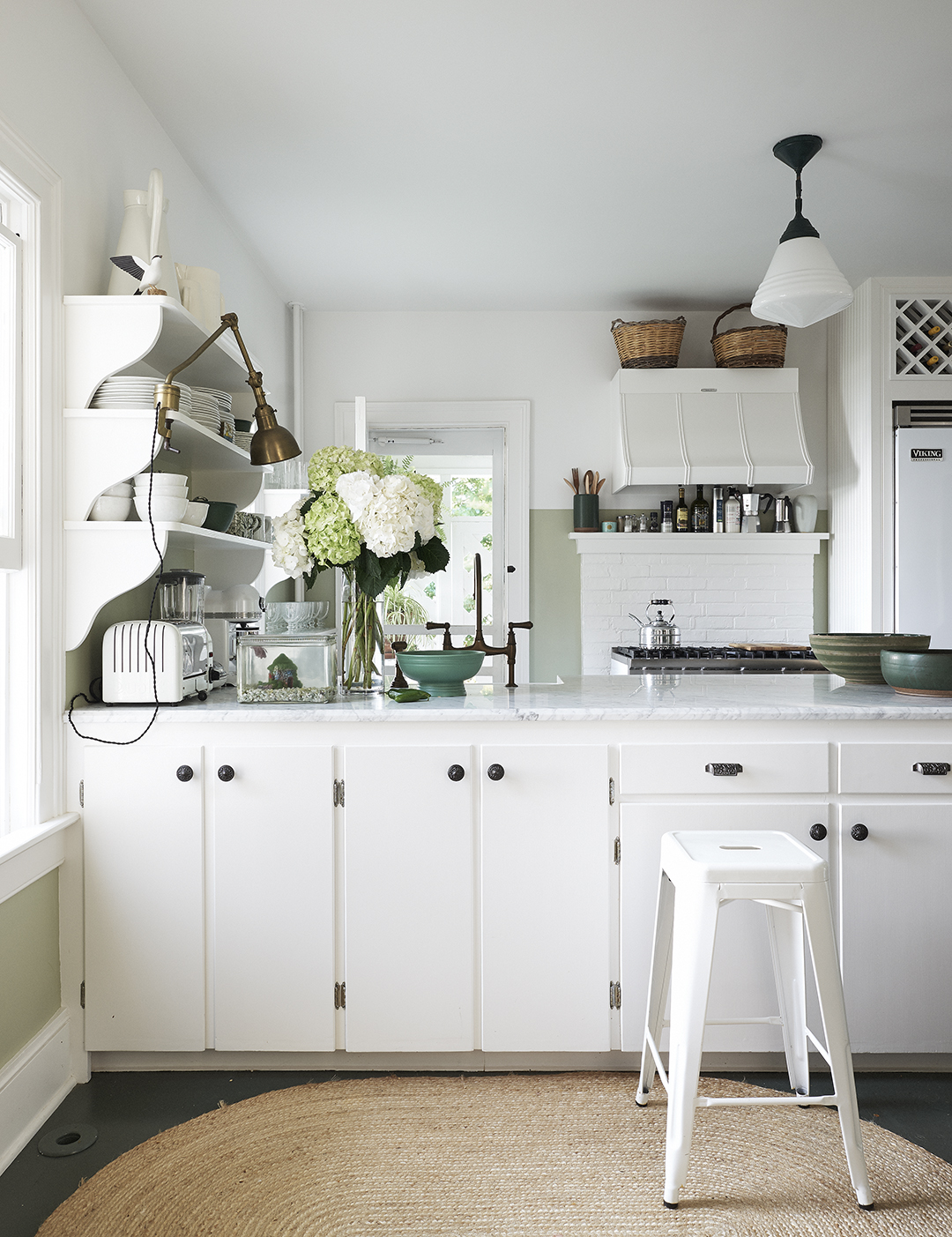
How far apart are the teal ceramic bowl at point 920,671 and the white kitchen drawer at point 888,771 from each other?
22cm

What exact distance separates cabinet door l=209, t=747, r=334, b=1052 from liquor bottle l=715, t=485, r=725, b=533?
10.2ft

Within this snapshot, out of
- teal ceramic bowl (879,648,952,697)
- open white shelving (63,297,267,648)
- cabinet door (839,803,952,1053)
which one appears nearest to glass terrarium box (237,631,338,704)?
open white shelving (63,297,267,648)

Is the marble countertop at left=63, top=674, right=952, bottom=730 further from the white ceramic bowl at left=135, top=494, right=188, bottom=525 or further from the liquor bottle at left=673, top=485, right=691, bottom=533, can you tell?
the liquor bottle at left=673, top=485, right=691, bottom=533

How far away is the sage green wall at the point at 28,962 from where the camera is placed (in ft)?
6.15

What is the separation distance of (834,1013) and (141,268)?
7.59ft

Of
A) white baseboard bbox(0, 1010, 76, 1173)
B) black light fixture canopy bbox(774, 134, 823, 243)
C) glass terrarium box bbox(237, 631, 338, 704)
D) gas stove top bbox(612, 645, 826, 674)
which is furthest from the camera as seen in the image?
gas stove top bbox(612, 645, 826, 674)

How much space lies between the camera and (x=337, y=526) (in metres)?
2.28

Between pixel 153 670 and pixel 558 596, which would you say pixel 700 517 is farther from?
pixel 153 670

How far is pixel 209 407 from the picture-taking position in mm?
2533

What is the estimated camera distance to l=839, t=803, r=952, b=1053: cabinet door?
212 cm

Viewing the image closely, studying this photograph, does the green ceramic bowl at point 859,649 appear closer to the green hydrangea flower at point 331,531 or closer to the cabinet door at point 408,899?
the cabinet door at point 408,899

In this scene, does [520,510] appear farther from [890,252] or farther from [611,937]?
[611,937]

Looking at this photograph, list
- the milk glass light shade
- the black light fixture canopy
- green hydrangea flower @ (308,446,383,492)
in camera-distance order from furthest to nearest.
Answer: the black light fixture canopy
the milk glass light shade
green hydrangea flower @ (308,446,383,492)

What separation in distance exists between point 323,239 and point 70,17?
160cm
